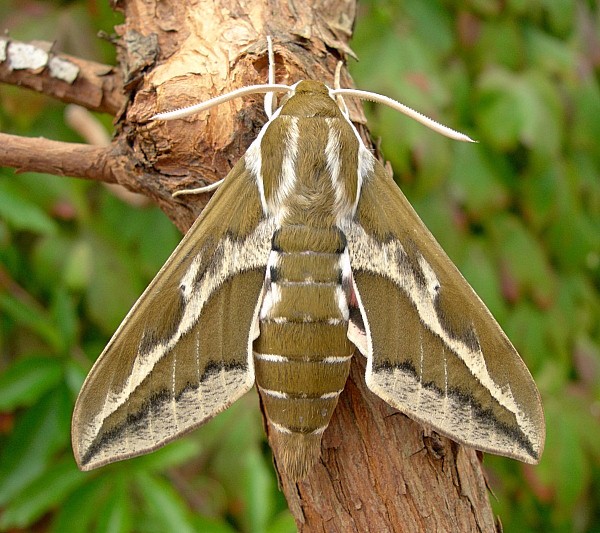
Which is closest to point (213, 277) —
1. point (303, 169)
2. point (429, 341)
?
point (303, 169)

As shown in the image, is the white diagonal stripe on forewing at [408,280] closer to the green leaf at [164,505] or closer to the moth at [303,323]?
the moth at [303,323]

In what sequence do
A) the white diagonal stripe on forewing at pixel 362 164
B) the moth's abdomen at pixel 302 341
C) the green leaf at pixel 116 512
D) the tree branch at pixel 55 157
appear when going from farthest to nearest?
1. the green leaf at pixel 116 512
2. the tree branch at pixel 55 157
3. the white diagonal stripe on forewing at pixel 362 164
4. the moth's abdomen at pixel 302 341

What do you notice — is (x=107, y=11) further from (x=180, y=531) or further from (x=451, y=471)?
(x=451, y=471)

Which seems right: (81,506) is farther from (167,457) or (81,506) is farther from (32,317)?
(32,317)

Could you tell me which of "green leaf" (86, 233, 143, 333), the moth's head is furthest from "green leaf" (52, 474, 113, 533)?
the moth's head

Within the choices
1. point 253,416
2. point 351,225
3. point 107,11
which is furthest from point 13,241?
point 351,225

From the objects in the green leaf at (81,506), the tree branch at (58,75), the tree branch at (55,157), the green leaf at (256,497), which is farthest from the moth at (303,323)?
the green leaf at (81,506)
